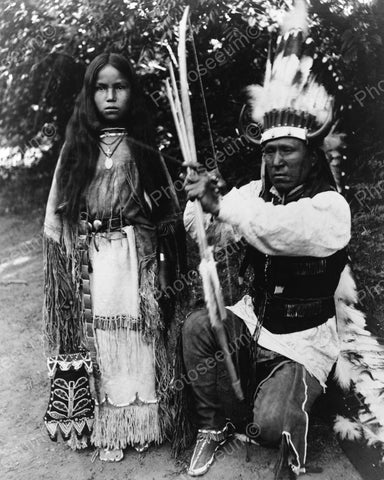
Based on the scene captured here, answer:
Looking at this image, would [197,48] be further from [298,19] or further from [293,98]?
[293,98]

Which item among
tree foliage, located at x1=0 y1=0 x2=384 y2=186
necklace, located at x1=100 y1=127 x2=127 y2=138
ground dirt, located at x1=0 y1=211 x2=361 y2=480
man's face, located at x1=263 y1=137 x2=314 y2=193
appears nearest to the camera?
man's face, located at x1=263 y1=137 x2=314 y2=193

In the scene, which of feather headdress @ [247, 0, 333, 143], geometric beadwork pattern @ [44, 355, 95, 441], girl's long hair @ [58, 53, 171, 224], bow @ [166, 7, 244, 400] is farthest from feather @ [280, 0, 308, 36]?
geometric beadwork pattern @ [44, 355, 95, 441]

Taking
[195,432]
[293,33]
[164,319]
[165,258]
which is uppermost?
[293,33]

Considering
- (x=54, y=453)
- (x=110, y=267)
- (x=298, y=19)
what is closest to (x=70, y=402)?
(x=54, y=453)

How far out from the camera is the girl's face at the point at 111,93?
2543mm

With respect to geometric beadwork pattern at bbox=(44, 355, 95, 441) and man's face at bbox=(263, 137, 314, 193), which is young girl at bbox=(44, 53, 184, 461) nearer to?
geometric beadwork pattern at bbox=(44, 355, 95, 441)

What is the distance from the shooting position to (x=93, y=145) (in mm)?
2631

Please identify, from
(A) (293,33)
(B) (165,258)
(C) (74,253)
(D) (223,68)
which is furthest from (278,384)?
(D) (223,68)

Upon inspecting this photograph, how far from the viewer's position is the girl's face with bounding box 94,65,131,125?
2.54 meters

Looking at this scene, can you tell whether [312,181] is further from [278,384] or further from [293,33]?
[278,384]

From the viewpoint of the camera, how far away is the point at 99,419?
269cm

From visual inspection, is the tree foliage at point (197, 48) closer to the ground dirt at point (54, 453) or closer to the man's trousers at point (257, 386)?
the man's trousers at point (257, 386)

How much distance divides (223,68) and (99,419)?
7.46 ft

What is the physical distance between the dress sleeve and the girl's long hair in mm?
572
